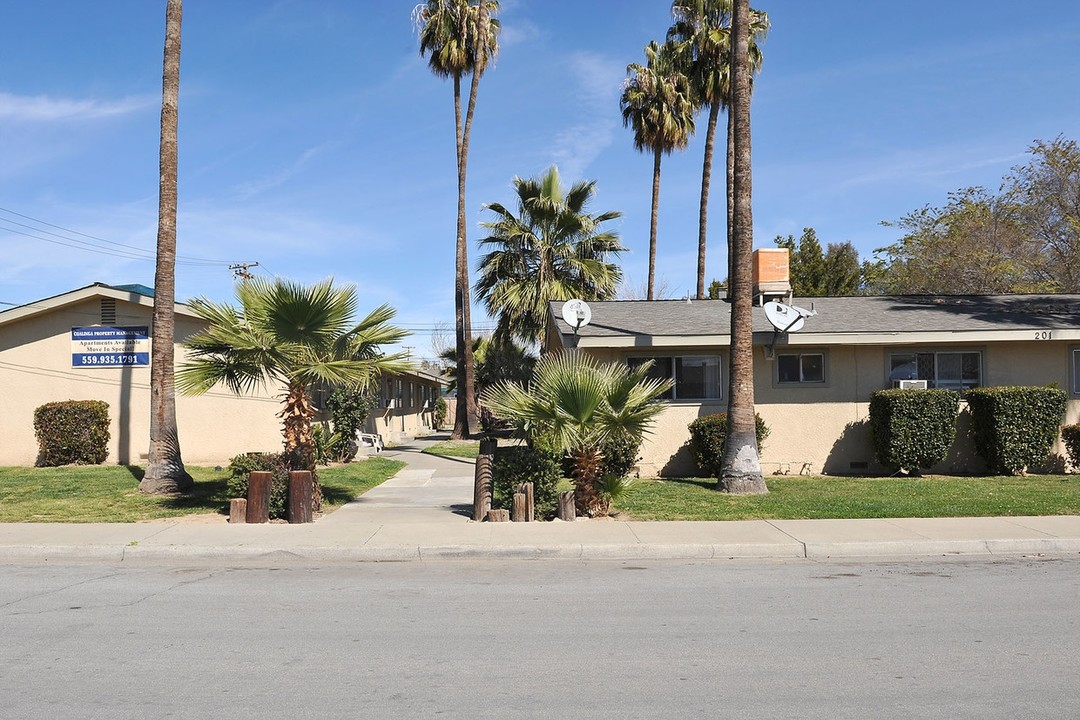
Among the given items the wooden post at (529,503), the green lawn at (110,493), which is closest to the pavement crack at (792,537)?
the wooden post at (529,503)

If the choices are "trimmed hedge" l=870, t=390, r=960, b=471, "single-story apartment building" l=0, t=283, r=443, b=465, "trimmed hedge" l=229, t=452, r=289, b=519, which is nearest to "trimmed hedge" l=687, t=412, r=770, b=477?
"trimmed hedge" l=870, t=390, r=960, b=471

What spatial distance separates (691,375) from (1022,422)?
602 centimetres

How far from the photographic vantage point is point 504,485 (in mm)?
12172

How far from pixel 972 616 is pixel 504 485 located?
21.3 feet

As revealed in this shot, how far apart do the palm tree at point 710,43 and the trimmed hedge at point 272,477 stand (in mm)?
21360

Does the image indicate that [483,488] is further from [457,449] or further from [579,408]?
[457,449]

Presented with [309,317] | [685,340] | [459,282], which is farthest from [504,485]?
[459,282]

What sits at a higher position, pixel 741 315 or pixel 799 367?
pixel 741 315

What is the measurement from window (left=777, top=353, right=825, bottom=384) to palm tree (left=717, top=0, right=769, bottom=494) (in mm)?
3209

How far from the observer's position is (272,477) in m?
11.8

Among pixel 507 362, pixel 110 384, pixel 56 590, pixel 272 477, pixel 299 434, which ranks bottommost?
pixel 56 590

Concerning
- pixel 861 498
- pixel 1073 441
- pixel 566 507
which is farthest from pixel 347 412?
pixel 1073 441

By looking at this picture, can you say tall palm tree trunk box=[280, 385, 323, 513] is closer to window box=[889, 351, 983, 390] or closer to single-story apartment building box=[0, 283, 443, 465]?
single-story apartment building box=[0, 283, 443, 465]

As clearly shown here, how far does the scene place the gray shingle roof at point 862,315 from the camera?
56.0 ft
